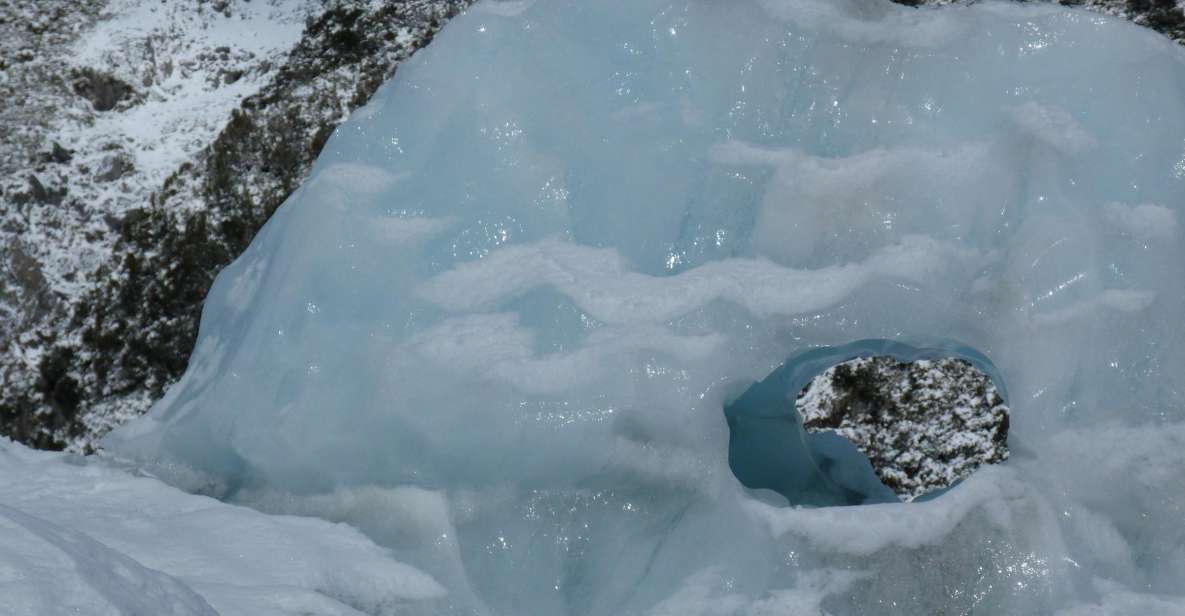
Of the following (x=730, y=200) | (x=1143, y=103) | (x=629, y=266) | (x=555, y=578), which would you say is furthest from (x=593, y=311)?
(x=1143, y=103)

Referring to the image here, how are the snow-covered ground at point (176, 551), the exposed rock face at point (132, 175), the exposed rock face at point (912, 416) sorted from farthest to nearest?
the exposed rock face at point (912, 416), the exposed rock face at point (132, 175), the snow-covered ground at point (176, 551)

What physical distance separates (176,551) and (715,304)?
4.16 feet

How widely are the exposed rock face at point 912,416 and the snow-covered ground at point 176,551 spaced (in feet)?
12.3

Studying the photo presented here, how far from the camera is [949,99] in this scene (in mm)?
2395

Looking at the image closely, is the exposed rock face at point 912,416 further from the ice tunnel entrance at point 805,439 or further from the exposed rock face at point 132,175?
the exposed rock face at point 132,175

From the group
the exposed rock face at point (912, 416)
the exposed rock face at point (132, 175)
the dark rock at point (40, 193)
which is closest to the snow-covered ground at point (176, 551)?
the exposed rock face at point (132, 175)

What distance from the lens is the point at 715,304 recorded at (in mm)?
2273

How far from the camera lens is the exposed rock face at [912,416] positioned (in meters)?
5.50

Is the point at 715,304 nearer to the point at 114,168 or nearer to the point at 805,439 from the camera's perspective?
the point at 805,439

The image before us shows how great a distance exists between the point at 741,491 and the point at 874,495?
670 mm

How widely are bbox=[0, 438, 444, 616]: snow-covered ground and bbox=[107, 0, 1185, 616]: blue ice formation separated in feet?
0.40

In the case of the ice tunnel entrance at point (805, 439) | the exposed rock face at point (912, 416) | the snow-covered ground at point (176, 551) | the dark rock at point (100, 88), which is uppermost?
the dark rock at point (100, 88)

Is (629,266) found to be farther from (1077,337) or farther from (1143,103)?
(1143,103)

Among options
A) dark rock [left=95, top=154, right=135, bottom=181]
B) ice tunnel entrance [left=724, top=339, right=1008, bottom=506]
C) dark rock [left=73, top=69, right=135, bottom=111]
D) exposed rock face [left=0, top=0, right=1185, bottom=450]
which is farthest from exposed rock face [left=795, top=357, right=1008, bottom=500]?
dark rock [left=73, top=69, right=135, bottom=111]
